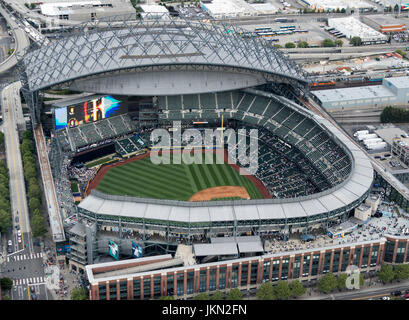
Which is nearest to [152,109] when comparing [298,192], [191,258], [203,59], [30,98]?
[203,59]

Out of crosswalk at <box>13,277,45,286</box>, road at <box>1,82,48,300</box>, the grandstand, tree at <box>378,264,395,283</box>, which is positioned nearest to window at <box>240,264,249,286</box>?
tree at <box>378,264,395,283</box>

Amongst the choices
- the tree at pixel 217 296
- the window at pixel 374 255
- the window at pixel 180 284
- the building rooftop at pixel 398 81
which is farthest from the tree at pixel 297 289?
the building rooftop at pixel 398 81

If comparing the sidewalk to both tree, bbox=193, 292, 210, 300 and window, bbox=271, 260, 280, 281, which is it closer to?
window, bbox=271, 260, 280, 281

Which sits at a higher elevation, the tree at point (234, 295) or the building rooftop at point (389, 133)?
the building rooftop at point (389, 133)

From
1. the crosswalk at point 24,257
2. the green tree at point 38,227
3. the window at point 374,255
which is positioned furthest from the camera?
the green tree at point 38,227

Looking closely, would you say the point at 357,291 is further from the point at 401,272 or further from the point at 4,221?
the point at 4,221

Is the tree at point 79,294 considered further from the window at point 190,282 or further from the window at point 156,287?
the window at point 190,282

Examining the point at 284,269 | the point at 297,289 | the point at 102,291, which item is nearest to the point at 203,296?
the point at 284,269

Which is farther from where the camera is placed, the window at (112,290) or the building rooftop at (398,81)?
the building rooftop at (398,81)
